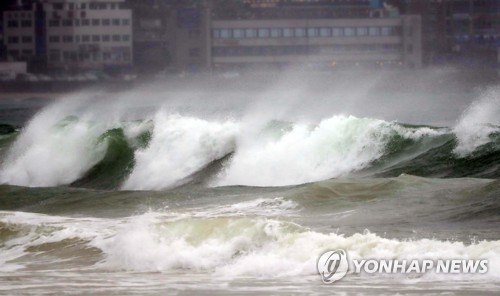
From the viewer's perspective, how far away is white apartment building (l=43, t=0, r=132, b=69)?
454 feet

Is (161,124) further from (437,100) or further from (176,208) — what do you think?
(437,100)

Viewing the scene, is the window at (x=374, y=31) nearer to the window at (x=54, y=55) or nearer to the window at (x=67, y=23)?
the window at (x=67, y=23)

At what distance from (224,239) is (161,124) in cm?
1589

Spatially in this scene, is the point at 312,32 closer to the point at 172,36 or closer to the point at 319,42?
the point at 319,42

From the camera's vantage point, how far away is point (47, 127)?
115ft

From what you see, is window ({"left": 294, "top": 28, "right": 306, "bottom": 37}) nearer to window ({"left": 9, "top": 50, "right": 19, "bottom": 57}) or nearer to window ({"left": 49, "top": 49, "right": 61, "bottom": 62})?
window ({"left": 49, "top": 49, "right": 61, "bottom": 62})

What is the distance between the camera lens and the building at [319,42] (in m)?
132

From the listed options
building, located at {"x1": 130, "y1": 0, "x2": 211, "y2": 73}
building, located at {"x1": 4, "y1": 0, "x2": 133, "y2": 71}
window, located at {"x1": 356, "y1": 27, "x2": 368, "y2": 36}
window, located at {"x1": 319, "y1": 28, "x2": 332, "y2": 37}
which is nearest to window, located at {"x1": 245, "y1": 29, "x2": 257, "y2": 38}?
building, located at {"x1": 130, "y1": 0, "x2": 211, "y2": 73}

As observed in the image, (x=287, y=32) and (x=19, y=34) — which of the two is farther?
(x=19, y=34)

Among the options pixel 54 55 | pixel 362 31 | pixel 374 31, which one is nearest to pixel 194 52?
pixel 54 55

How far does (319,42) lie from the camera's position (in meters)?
139

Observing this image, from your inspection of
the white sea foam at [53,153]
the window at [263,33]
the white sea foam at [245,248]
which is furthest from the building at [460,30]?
the white sea foam at [245,248]

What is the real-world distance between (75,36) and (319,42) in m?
29.6

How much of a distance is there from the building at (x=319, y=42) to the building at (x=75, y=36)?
12029 mm
